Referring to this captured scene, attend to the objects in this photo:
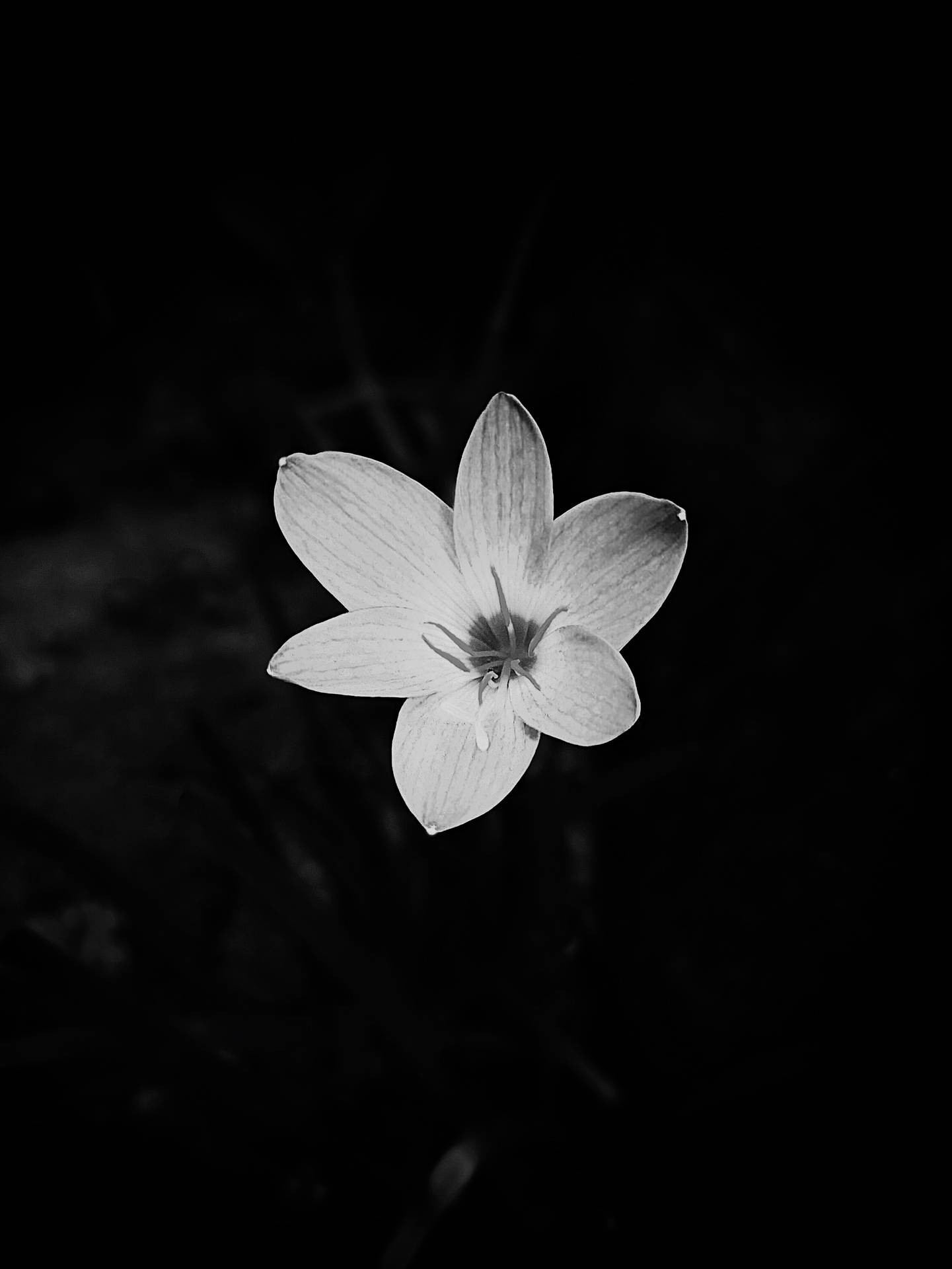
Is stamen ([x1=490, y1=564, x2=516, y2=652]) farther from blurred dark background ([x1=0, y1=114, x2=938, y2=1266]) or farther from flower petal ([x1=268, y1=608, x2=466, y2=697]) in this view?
blurred dark background ([x1=0, y1=114, x2=938, y2=1266])

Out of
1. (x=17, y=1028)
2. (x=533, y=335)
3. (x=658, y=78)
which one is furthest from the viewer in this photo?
(x=533, y=335)

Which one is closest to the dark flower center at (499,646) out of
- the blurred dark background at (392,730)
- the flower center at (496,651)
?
the flower center at (496,651)

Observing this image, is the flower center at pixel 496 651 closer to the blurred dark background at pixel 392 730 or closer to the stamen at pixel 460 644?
the stamen at pixel 460 644

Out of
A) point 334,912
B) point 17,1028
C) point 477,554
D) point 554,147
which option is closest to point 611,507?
point 477,554

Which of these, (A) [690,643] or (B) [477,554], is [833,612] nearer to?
(A) [690,643]

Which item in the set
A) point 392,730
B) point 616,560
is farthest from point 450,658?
point 392,730

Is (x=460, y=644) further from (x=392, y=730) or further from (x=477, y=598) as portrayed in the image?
(x=392, y=730)

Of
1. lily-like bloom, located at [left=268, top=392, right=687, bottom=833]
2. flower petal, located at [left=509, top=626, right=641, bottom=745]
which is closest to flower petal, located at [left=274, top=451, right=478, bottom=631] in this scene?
lily-like bloom, located at [left=268, top=392, right=687, bottom=833]

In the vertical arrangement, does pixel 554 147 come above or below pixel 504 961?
above
